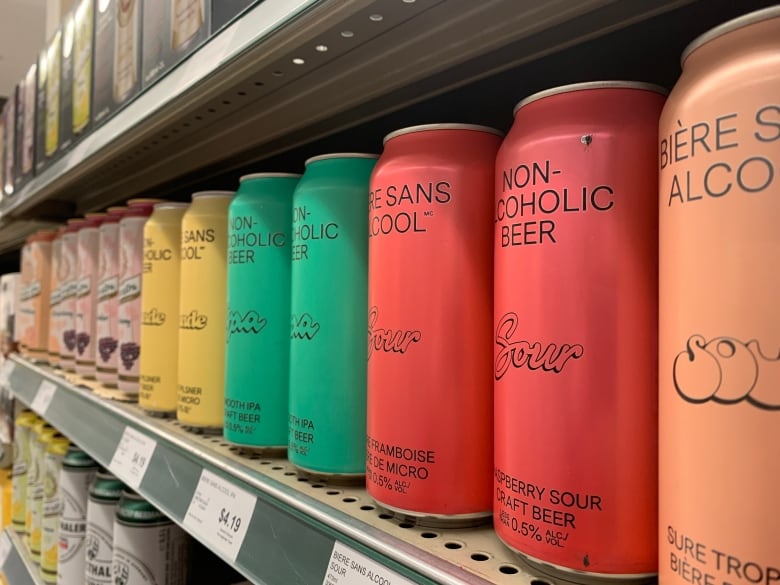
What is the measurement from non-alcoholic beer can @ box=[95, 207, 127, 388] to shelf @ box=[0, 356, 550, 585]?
240 mm

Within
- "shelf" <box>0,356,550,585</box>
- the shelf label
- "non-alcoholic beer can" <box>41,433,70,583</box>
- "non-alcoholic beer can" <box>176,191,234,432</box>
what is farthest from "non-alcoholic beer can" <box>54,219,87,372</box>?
the shelf label

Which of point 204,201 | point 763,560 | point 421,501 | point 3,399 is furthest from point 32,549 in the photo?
point 763,560

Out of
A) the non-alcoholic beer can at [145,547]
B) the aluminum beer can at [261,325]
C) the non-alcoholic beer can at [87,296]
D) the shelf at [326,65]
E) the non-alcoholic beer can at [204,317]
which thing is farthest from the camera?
the non-alcoholic beer can at [87,296]

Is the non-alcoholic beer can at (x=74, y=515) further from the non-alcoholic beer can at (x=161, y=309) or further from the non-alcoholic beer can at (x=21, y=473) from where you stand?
the non-alcoholic beer can at (x=21, y=473)

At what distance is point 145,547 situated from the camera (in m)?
0.96

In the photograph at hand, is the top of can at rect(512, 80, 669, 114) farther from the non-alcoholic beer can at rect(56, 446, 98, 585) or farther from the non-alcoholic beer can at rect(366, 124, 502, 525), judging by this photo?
the non-alcoholic beer can at rect(56, 446, 98, 585)

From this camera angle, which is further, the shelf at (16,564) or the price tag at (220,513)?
the shelf at (16,564)

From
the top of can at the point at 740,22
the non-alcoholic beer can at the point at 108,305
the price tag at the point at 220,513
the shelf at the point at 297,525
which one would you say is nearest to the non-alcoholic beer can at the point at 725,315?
the top of can at the point at 740,22

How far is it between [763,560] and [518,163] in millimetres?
277

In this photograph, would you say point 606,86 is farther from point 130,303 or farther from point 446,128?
point 130,303

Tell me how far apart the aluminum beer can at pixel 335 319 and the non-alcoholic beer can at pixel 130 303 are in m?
0.56

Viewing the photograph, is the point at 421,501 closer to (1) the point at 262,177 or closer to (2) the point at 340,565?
(2) the point at 340,565

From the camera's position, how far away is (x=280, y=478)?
0.67 meters

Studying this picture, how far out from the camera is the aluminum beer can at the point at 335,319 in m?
0.63
